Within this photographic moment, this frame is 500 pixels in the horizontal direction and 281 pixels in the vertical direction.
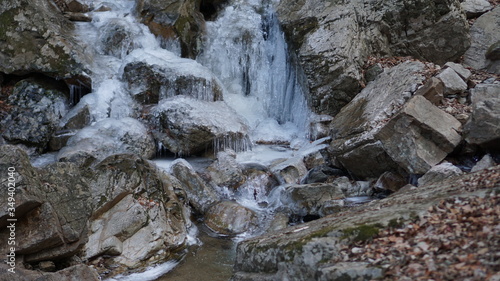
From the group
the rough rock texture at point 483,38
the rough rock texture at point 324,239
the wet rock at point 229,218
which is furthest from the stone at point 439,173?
the rough rock texture at point 483,38

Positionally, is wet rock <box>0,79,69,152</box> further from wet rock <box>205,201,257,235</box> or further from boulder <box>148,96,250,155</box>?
wet rock <box>205,201,257,235</box>

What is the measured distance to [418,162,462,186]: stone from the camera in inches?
306

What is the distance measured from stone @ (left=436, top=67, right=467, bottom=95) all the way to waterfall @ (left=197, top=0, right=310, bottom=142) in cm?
448

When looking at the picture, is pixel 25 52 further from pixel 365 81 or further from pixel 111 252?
pixel 365 81

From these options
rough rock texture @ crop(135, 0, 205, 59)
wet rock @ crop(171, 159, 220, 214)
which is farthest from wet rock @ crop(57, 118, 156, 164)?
rough rock texture @ crop(135, 0, 205, 59)

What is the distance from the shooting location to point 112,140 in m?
11.9

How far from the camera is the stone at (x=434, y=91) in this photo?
964 centimetres

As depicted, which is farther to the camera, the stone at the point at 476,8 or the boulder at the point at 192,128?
the stone at the point at 476,8

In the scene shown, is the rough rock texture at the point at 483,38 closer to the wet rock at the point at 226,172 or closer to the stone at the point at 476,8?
the stone at the point at 476,8

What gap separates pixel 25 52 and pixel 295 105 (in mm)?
8504

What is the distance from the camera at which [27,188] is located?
6.41 m

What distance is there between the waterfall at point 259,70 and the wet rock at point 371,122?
8.96 ft

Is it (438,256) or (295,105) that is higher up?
(295,105)

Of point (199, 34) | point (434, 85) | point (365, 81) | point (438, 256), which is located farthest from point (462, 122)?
point (199, 34)
